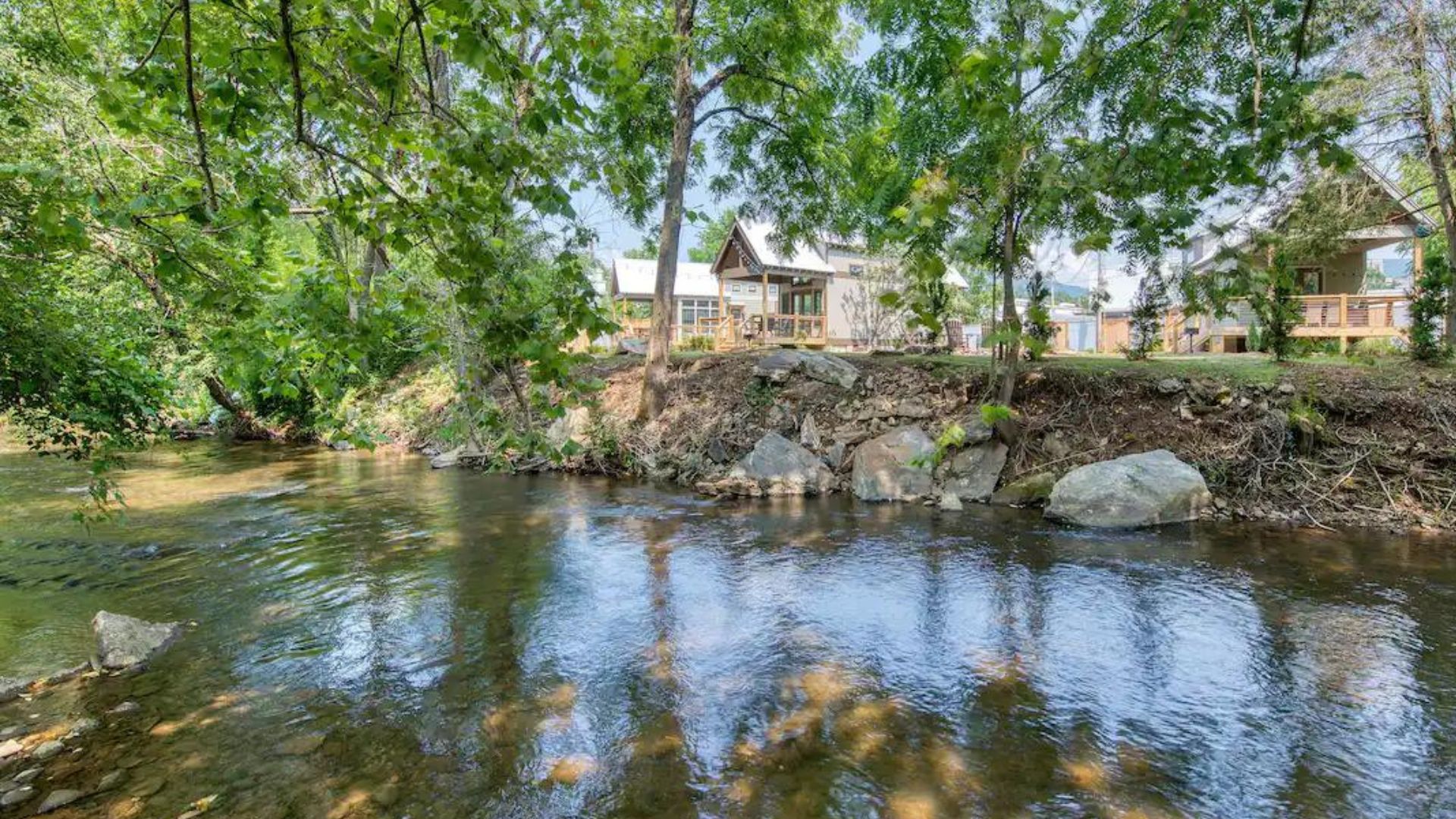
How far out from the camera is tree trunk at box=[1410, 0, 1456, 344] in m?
11.8

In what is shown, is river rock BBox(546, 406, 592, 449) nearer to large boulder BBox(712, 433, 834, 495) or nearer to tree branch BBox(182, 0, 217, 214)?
large boulder BBox(712, 433, 834, 495)

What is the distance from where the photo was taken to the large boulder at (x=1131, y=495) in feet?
29.3

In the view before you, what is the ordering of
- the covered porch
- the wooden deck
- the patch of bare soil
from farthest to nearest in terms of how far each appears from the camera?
the covered porch → the wooden deck → the patch of bare soil

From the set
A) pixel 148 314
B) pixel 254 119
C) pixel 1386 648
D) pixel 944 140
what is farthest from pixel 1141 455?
pixel 148 314

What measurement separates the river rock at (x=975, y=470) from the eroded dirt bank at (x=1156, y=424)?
0.78 feet

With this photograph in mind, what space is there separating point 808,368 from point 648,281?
28436 millimetres

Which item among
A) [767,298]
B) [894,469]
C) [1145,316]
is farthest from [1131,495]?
[767,298]

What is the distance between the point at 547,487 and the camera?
12.2m

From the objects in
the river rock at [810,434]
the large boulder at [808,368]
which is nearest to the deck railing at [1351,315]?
the large boulder at [808,368]

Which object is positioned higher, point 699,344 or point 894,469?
point 699,344

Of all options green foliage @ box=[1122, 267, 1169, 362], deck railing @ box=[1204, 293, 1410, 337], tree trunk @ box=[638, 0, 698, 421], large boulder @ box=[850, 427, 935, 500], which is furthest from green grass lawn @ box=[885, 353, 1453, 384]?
deck railing @ box=[1204, 293, 1410, 337]

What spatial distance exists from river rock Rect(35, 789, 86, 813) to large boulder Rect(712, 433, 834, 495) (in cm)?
854

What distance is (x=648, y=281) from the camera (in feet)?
135

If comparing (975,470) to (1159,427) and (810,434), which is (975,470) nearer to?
(1159,427)
